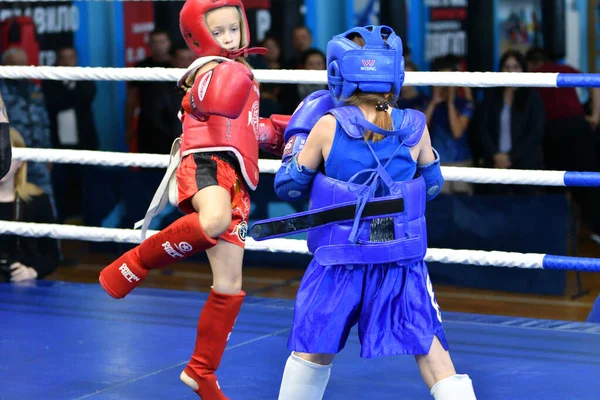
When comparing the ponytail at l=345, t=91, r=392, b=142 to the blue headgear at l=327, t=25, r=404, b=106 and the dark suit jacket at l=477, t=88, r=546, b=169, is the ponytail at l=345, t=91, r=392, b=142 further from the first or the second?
the dark suit jacket at l=477, t=88, r=546, b=169

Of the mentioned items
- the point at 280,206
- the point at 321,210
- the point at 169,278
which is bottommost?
the point at 169,278

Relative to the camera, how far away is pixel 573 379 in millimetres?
2975

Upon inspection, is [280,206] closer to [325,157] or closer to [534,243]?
[534,243]

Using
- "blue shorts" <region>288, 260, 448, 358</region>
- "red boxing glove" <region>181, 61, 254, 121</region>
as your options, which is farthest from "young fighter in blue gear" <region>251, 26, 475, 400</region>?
"red boxing glove" <region>181, 61, 254, 121</region>

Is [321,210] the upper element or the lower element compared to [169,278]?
upper

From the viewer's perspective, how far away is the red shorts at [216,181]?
2795 mm

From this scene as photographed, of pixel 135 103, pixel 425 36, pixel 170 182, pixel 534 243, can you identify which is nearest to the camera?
pixel 170 182

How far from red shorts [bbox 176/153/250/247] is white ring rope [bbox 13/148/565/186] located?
2.54 ft

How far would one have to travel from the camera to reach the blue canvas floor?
2912mm

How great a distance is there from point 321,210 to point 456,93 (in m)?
3.77

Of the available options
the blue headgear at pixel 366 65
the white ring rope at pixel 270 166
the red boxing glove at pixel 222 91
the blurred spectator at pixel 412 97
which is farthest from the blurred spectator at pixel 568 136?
the blue headgear at pixel 366 65

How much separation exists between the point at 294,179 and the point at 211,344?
603mm

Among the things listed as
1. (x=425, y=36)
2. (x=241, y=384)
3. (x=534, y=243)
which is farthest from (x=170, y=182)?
(x=425, y=36)

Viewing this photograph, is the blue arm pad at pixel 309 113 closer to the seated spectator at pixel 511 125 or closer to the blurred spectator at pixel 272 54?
the seated spectator at pixel 511 125
